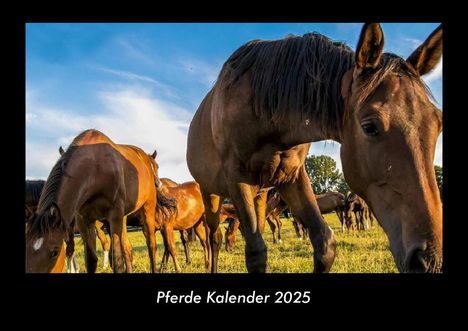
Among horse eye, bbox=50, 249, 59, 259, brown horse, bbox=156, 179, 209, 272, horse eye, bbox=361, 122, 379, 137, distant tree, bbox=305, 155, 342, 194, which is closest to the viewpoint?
horse eye, bbox=361, 122, 379, 137

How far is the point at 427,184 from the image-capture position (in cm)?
195

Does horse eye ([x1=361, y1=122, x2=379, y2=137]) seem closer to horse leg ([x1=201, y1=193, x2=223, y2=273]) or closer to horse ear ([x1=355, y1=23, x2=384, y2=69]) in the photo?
horse ear ([x1=355, y1=23, x2=384, y2=69])

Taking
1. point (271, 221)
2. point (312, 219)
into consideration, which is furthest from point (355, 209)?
point (312, 219)

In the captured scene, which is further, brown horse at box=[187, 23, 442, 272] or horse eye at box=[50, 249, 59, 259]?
horse eye at box=[50, 249, 59, 259]

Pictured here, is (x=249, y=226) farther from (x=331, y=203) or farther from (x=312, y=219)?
(x=331, y=203)

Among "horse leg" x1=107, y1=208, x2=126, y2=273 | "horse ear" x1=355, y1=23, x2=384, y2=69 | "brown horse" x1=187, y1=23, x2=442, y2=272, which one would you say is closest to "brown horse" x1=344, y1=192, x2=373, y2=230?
"horse leg" x1=107, y1=208, x2=126, y2=273

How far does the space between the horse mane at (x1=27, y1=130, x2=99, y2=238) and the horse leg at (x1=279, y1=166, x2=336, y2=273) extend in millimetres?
Result: 2500

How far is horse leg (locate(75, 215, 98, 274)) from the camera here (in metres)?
5.68

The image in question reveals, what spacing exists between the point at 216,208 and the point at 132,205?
2029mm

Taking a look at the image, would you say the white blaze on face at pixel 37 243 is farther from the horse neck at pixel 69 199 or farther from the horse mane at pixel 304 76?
the horse mane at pixel 304 76

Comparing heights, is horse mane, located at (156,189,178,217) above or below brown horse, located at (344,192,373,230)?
below

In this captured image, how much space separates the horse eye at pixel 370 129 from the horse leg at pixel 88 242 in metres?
4.90
